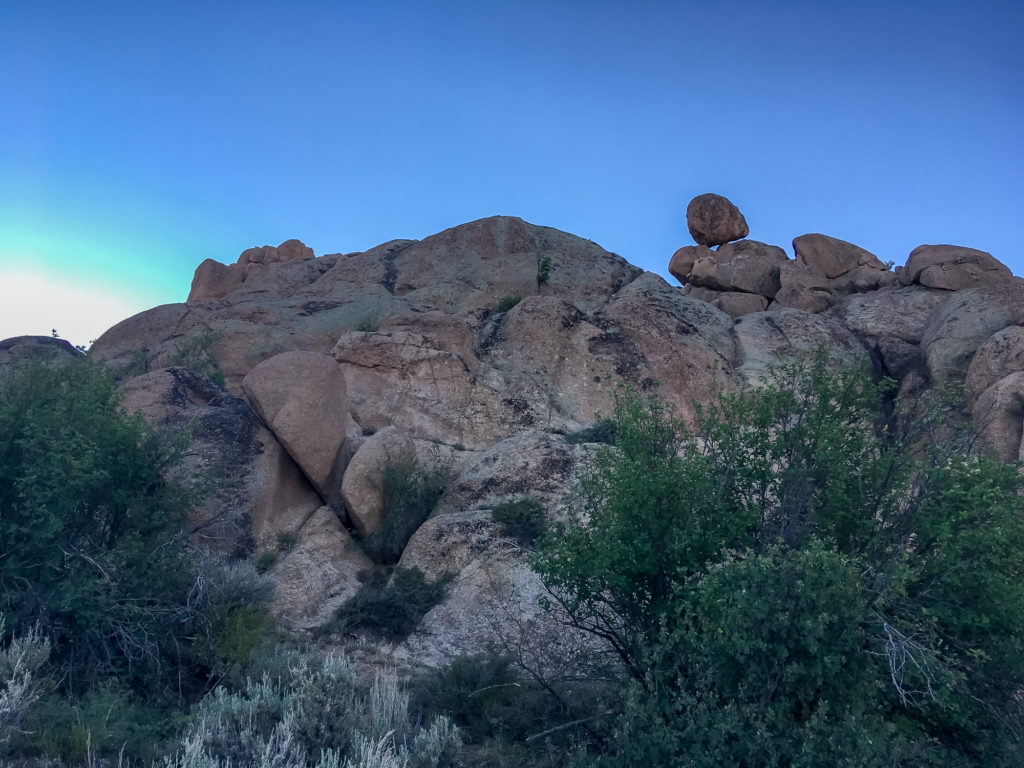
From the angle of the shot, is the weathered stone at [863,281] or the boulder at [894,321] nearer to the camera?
the boulder at [894,321]

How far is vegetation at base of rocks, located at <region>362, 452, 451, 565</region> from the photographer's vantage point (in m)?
15.8

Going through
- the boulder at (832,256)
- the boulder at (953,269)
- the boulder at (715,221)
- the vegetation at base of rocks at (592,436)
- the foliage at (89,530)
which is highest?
the boulder at (715,221)

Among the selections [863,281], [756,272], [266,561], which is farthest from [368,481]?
[863,281]

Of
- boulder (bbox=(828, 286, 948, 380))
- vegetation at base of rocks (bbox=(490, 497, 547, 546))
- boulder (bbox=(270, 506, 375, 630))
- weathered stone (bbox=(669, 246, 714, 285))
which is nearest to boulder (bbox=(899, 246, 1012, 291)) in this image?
boulder (bbox=(828, 286, 948, 380))

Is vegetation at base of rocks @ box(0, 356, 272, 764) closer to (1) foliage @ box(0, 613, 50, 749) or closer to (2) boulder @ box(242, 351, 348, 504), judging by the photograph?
(1) foliage @ box(0, 613, 50, 749)

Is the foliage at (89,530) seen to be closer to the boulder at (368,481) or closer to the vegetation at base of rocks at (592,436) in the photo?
the boulder at (368,481)

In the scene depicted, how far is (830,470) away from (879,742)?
3008 mm

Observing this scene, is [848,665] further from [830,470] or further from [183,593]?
[183,593]

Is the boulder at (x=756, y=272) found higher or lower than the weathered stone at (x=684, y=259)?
lower

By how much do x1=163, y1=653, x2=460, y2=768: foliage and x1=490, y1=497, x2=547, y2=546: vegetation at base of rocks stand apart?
252 inches

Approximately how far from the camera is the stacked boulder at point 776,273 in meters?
32.3

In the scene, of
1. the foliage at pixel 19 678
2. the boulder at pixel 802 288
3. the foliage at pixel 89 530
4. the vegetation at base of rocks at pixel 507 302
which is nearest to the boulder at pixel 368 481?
the foliage at pixel 89 530

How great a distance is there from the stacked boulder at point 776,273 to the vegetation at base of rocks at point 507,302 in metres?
9.57

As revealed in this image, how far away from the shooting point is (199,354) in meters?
23.3
